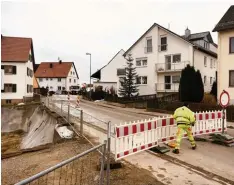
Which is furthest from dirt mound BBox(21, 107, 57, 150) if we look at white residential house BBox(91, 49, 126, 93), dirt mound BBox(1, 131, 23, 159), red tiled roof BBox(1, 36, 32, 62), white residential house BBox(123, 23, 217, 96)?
white residential house BBox(91, 49, 126, 93)

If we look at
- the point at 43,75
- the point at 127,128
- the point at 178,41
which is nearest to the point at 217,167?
the point at 127,128

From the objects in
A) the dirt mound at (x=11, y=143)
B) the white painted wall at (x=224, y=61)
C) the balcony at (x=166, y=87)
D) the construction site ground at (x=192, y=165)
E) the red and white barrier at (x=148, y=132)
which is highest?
the white painted wall at (x=224, y=61)

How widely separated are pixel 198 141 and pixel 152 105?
14.1 m

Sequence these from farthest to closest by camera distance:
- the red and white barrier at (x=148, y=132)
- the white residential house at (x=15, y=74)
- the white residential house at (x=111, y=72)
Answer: the white residential house at (x=111, y=72) → the white residential house at (x=15, y=74) → the red and white barrier at (x=148, y=132)

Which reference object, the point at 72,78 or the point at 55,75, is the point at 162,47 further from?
the point at 72,78

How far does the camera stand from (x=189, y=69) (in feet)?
75.7

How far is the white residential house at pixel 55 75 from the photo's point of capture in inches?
2808

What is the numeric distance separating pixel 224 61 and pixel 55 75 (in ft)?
186

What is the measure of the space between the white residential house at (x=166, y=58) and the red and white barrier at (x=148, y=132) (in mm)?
20273

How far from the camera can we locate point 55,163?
777 cm

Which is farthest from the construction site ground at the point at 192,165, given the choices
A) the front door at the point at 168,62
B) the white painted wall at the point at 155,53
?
the front door at the point at 168,62

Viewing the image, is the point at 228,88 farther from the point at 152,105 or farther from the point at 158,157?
the point at 158,157

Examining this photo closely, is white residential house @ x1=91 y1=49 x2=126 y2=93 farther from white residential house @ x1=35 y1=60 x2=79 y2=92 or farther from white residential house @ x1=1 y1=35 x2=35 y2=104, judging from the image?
white residential house @ x1=35 y1=60 x2=79 y2=92

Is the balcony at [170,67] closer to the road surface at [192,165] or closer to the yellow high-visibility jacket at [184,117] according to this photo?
the road surface at [192,165]
